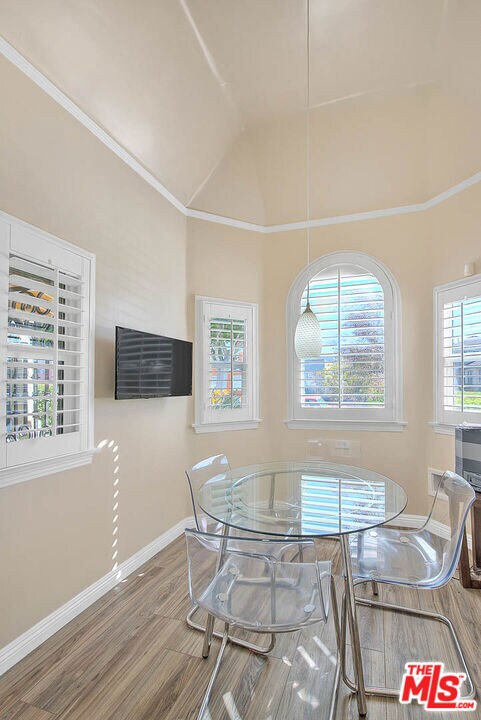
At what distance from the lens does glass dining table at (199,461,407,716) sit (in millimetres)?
1845

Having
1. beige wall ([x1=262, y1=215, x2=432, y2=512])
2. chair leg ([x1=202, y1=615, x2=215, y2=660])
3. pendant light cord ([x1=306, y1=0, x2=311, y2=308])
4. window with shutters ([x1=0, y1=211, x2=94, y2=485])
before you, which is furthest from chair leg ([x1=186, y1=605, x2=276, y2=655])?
pendant light cord ([x1=306, y1=0, x2=311, y2=308])

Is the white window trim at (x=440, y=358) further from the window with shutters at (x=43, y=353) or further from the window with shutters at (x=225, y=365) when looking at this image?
the window with shutters at (x=43, y=353)

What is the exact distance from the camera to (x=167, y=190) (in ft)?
11.5

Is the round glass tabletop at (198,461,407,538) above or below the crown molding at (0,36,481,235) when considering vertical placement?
below

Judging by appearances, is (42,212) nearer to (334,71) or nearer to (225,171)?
(225,171)

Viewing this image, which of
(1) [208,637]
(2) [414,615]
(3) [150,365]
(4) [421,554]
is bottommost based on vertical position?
(2) [414,615]

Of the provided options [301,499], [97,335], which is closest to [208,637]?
[301,499]

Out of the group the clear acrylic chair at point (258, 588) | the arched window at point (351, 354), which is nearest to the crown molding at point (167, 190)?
the arched window at point (351, 354)

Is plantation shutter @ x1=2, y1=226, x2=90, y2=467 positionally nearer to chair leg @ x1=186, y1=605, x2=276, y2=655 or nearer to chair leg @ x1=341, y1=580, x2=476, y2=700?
chair leg @ x1=186, y1=605, x2=276, y2=655

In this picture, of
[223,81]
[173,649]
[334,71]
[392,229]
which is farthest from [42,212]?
[392,229]

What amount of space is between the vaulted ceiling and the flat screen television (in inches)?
53.7

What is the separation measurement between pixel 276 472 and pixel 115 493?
113 centimetres

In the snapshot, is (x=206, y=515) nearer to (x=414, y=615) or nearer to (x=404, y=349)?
(x=414, y=615)

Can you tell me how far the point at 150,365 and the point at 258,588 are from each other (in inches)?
68.6
